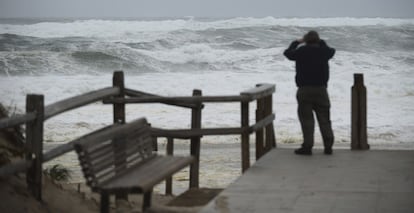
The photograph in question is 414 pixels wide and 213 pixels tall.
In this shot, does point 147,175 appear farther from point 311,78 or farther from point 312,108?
point 312,108

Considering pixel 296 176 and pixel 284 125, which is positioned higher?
pixel 296 176

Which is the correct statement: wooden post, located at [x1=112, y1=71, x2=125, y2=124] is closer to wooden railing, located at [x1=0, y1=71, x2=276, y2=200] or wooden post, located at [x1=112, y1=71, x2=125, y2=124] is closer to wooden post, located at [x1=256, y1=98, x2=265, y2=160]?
wooden railing, located at [x1=0, y1=71, x2=276, y2=200]

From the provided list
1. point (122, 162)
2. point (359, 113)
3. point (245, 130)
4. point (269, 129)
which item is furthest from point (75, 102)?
point (359, 113)

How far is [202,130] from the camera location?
31.3ft

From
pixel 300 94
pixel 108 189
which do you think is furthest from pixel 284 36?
pixel 108 189

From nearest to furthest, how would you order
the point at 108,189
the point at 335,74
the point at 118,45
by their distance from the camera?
the point at 108,189 < the point at 335,74 < the point at 118,45

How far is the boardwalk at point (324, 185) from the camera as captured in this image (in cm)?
736

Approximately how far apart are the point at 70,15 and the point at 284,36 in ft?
160

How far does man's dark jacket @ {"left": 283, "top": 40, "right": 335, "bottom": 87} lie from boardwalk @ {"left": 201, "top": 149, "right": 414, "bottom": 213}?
2.93 ft

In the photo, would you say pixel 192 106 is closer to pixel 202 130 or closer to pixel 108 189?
pixel 202 130

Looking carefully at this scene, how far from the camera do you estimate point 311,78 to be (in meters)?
10.0

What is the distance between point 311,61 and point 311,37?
0.88 feet

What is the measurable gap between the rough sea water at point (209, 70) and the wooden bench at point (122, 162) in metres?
5.62

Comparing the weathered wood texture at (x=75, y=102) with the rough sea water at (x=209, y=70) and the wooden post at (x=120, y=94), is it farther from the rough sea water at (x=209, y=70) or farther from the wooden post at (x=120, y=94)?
the rough sea water at (x=209, y=70)
